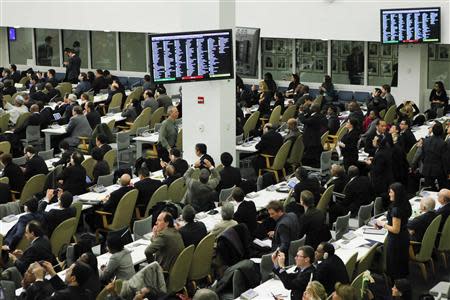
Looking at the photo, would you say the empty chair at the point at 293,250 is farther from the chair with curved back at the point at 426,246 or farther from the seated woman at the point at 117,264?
the seated woman at the point at 117,264

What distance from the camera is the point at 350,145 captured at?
1566 centimetres

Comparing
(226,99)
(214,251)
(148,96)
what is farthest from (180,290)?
(148,96)

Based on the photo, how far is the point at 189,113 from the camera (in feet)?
53.7

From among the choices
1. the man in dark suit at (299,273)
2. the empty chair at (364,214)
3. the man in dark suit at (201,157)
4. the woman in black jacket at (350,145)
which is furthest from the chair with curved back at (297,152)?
the man in dark suit at (299,273)

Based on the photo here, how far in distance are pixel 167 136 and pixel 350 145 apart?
3358 millimetres

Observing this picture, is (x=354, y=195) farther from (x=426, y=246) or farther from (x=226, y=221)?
(x=226, y=221)

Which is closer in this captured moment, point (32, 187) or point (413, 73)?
point (32, 187)

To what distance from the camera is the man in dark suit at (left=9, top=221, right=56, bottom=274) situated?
10.5m

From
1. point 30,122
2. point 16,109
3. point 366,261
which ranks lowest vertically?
point 366,261

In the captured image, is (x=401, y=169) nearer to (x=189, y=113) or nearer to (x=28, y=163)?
(x=189, y=113)

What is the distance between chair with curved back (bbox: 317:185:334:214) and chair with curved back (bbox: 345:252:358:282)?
266cm

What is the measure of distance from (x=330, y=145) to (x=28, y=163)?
5.82 metres

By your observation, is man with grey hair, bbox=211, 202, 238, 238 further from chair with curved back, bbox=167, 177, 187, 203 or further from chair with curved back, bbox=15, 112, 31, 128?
chair with curved back, bbox=15, 112, 31, 128

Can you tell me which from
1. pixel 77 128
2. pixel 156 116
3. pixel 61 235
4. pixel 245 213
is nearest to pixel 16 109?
pixel 77 128
